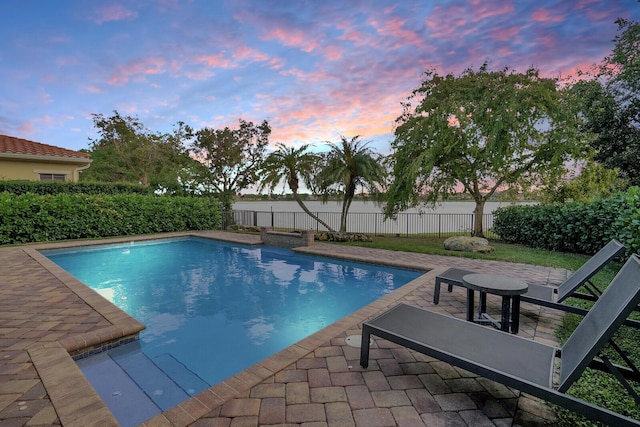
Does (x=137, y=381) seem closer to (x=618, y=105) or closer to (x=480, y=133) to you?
(x=480, y=133)

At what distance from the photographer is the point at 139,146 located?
78.2 ft

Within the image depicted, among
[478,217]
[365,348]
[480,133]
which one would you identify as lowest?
[365,348]

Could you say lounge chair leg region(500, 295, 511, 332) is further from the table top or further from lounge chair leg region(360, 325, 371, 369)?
lounge chair leg region(360, 325, 371, 369)

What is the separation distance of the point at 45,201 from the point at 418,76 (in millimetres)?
14896

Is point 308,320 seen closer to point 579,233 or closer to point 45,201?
point 579,233

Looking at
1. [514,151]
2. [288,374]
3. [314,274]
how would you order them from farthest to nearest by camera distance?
1. [514,151]
2. [314,274]
3. [288,374]

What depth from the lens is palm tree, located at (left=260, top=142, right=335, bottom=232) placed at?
42.9ft

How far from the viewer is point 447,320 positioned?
8.92 ft

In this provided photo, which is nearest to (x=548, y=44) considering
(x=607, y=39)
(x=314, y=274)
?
(x=607, y=39)

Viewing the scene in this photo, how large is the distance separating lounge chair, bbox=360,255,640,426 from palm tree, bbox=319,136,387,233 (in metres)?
9.71

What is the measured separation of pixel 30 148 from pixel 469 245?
19.9 metres

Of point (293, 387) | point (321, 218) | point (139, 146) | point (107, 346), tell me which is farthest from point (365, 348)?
point (139, 146)

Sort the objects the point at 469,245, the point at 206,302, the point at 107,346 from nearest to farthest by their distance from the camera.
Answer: the point at 107,346, the point at 206,302, the point at 469,245

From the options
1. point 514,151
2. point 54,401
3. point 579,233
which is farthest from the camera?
point 514,151
